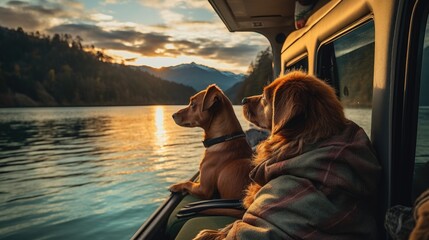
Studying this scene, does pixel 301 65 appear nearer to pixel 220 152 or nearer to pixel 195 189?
pixel 220 152

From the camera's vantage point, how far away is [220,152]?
3.95 metres

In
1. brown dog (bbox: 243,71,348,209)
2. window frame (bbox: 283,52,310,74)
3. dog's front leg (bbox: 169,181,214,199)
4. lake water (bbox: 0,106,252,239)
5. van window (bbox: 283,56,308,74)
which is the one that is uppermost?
window frame (bbox: 283,52,310,74)

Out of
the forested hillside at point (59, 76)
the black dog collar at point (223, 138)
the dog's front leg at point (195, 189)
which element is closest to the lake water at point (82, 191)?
the dog's front leg at point (195, 189)

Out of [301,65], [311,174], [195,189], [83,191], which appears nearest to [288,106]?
[311,174]

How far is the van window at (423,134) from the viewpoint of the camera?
1690mm

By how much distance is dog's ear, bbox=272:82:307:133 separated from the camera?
1788 mm

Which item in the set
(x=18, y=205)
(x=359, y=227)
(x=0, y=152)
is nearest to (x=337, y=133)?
(x=359, y=227)

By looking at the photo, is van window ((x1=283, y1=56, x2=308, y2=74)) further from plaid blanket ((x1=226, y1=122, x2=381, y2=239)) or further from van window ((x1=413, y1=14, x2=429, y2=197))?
plaid blanket ((x1=226, y1=122, x2=381, y2=239))

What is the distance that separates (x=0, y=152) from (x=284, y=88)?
109 feet

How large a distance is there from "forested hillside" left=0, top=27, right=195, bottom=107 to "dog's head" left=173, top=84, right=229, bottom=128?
143 metres

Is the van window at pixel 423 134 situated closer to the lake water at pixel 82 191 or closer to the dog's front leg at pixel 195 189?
the dog's front leg at pixel 195 189

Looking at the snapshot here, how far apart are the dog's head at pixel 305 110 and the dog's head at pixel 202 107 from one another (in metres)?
2.20

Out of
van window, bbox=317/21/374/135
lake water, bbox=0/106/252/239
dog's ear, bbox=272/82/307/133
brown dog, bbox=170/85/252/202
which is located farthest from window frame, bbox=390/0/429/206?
lake water, bbox=0/106/252/239

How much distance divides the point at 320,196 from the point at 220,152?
243 centimetres
